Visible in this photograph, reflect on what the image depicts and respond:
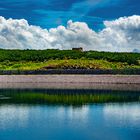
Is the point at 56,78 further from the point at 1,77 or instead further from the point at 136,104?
the point at 136,104

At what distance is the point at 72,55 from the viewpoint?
12431 centimetres

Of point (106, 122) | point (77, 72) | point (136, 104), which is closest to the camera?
point (106, 122)

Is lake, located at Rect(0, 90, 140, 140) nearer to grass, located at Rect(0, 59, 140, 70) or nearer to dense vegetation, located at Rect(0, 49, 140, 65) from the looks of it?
grass, located at Rect(0, 59, 140, 70)

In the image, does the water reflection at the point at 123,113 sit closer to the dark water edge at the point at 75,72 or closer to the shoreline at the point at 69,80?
the shoreline at the point at 69,80

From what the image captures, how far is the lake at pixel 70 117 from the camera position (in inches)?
1448

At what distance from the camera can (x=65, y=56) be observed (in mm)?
124812

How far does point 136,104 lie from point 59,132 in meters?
22.9

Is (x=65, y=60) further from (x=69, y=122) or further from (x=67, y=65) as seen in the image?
(x=69, y=122)

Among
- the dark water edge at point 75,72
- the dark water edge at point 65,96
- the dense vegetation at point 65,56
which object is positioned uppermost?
the dense vegetation at point 65,56

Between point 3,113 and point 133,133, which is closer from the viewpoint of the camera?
point 133,133

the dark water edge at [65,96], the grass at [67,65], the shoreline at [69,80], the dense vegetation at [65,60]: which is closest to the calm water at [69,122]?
the dark water edge at [65,96]

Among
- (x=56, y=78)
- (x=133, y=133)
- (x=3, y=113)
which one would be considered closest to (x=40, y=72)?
(x=56, y=78)

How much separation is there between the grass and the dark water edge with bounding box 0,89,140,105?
91.0 feet

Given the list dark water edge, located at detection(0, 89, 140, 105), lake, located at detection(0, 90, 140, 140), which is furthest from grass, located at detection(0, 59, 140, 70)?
lake, located at detection(0, 90, 140, 140)
